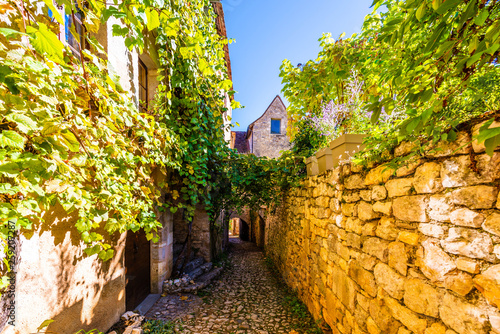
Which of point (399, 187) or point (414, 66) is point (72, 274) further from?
point (414, 66)

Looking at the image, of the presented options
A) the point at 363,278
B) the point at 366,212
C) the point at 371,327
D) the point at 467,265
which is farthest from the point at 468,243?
the point at 371,327

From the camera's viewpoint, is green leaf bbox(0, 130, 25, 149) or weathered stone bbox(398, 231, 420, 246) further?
weathered stone bbox(398, 231, 420, 246)

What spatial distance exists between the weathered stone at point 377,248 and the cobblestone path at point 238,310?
1.92m

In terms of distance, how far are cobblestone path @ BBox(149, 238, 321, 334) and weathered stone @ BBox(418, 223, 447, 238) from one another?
253 cm

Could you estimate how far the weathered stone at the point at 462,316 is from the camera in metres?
1.01

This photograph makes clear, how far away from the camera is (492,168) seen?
0.98 m

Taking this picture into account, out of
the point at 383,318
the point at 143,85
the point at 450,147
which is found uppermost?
the point at 143,85

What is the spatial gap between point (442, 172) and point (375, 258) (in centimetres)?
99

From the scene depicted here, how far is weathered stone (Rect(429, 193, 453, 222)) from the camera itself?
1.17 meters

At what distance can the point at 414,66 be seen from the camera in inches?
43.7

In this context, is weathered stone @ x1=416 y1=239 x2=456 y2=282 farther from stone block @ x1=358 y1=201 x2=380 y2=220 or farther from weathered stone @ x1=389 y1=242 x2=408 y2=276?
stone block @ x1=358 y1=201 x2=380 y2=220

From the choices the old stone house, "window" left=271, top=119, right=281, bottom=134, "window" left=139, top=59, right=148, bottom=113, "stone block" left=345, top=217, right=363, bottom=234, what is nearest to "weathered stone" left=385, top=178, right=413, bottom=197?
"stone block" left=345, top=217, right=363, bottom=234

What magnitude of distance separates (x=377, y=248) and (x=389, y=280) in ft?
0.81

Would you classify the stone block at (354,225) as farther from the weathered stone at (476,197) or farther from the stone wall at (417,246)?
the weathered stone at (476,197)
